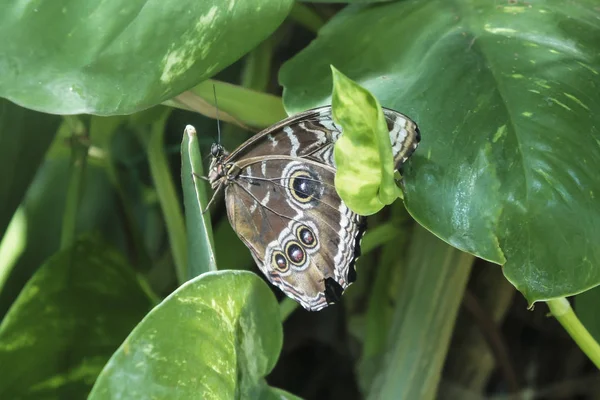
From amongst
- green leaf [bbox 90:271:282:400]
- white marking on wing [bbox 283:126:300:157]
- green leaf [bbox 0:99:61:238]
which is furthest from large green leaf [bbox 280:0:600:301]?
green leaf [bbox 0:99:61:238]

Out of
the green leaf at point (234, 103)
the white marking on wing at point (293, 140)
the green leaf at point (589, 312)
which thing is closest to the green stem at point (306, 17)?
the green leaf at point (234, 103)

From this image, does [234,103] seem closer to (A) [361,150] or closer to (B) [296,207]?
(B) [296,207]

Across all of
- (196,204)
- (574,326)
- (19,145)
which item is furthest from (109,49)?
(574,326)

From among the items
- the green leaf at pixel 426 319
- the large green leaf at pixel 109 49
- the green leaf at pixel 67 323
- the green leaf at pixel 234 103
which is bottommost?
the green leaf at pixel 426 319

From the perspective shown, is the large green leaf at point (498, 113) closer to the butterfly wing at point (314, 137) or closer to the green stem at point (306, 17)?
the butterfly wing at point (314, 137)

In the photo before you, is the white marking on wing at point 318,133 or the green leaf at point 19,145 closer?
the white marking on wing at point 318,133

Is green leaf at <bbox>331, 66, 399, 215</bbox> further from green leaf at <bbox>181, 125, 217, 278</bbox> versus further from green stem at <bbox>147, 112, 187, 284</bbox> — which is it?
green stem at <bbox>147, 112, 187, 284</bbox>
